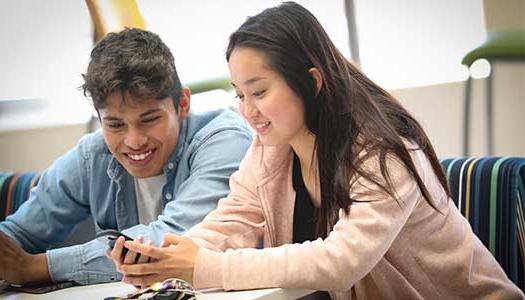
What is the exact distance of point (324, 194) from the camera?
1306mm

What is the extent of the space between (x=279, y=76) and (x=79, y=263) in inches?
22.3

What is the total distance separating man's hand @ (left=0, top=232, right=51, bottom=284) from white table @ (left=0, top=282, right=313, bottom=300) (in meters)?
0.07

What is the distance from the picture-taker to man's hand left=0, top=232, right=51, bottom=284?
4.76 feet

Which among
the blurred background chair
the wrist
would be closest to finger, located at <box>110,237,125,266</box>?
the wrist

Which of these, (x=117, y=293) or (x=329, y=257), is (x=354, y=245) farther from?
(x=117, y=293)

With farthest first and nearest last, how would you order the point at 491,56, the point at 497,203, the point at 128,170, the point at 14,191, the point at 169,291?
the point at 14,191, the point at 491,56, the point at 128,170, the point at 497,203, the point at 169,291

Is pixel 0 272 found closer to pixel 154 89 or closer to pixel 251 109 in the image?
pixel 154 89

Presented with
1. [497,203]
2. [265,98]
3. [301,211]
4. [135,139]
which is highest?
[265,98]

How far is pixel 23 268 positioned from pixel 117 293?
13.6 inches

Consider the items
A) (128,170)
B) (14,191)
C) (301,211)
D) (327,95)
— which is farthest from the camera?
(14,191)

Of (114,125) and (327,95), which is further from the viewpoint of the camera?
(114,125)

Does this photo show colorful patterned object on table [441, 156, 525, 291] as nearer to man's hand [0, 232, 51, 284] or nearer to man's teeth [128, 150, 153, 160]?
man's teeth [128, 150, 153, 160]

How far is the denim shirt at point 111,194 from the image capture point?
1.46 meters

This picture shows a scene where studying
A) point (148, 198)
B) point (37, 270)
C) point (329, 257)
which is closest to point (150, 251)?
point (329, 257)
